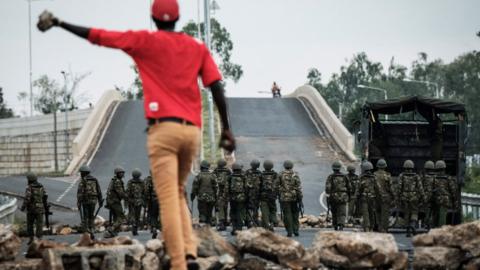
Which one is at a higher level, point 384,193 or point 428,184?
point 428,184

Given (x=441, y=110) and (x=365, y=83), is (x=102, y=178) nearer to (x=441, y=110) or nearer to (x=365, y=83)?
(x=441, y=110)

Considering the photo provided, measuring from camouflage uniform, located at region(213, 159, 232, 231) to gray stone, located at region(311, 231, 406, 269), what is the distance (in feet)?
54.4

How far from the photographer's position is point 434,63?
126 meters

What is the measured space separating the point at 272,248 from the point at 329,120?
2046 inches

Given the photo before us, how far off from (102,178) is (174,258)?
41.7 m

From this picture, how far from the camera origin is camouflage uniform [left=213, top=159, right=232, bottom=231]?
2845cm

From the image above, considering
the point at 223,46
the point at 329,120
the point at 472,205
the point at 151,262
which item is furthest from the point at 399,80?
the point at 151,262

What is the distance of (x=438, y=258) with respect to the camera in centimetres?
1202

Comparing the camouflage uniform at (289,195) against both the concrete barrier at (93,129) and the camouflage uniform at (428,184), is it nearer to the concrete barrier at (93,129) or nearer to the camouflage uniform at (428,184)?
the camouflage uniform at (428,184)

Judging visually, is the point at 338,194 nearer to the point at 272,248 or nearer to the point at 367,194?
the point at 367,194

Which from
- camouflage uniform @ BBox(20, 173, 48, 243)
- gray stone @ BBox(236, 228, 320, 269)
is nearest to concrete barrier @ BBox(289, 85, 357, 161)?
camouflage uniform @ BBox(20, 173, 48, 243)

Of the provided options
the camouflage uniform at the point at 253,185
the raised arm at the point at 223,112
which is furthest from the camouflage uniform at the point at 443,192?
the raised arm at the point at 223,112

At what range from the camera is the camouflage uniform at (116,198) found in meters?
27.3

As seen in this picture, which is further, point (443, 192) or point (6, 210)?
point (6, 210)
